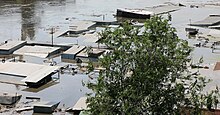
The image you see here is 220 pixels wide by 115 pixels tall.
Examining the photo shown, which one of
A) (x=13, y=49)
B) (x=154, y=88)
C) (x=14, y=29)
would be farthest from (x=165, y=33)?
(x=14, y=29)

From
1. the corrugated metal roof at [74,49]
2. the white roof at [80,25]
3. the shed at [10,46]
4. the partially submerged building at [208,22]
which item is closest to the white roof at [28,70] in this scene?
the corrugated metal roof at [74,49]

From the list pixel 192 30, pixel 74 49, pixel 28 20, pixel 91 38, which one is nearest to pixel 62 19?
pixel 28 20

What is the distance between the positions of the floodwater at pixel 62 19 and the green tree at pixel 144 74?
7.04 meters

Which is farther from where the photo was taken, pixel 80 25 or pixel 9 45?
pixel 80 25

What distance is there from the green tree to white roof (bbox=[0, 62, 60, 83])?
9.06 m

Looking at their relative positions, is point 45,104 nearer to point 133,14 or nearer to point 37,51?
point 37,51

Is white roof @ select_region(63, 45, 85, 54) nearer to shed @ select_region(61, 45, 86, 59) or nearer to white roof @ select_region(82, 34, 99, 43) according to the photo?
shed @ select_region(61, 45, 86, 59)

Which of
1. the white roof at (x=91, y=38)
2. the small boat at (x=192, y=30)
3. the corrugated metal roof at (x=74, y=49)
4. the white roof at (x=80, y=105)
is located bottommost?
the white roof at (x=80, y=105)

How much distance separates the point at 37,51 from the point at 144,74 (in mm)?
14153

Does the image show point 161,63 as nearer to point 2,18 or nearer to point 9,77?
point 9,77

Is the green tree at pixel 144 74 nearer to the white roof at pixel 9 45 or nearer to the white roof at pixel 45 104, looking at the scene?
the white roof at pixel 45 104

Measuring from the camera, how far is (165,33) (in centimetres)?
657

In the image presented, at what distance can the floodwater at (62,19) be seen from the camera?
15172 mm

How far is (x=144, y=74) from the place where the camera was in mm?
6316
